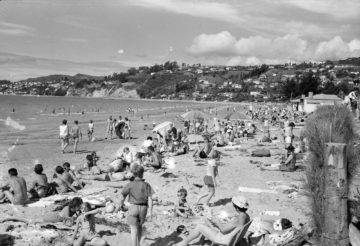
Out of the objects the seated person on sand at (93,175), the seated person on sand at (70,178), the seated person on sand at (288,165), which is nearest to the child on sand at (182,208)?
the seated person on sand at (70,178)

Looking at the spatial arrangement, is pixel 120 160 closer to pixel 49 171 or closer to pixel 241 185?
pixel 49 171

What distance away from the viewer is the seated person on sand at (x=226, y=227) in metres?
5.53

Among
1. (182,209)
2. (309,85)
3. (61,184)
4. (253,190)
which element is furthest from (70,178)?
(309,85)

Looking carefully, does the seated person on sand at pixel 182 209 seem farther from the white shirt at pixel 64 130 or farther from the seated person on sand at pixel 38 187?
the white shirt at pixel 64 130

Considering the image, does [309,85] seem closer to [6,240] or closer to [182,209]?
[182,209]

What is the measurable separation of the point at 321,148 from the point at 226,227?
179 cm

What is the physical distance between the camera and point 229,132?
2164cm

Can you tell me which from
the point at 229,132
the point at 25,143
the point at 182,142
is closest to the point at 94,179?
the point at 182,142

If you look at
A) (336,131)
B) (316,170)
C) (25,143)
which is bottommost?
(25,143)

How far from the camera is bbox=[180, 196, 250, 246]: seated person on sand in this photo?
5531 millimetres

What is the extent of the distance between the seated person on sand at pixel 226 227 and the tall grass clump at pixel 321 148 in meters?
0.94

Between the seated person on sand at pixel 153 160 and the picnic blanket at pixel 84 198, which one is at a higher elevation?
the seated person on sand at pixel 153 160

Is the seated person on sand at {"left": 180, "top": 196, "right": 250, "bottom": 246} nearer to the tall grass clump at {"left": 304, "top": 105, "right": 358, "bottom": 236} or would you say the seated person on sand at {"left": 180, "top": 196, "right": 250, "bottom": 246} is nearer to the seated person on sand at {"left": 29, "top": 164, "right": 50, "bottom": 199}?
the tall grass clump at {"left": 304, "top": 105, "right": 358, "bottom": 236}

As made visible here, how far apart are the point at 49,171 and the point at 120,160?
3056mm
